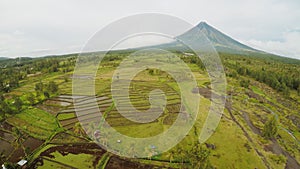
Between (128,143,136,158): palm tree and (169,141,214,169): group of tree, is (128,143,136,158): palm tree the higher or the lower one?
the lower one

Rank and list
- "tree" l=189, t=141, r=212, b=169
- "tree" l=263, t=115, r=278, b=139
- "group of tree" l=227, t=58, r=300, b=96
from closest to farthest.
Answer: "tree" l=189, t=141, r=212, b=169 < "tree" l=263, t=115, r=278, b=139 < "group of tree" l=227, t=58, r=300, b=96

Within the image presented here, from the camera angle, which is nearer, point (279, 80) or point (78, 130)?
point (78, 130)

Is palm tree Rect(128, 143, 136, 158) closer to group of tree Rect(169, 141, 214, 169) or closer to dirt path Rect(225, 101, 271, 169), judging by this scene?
group of tree Rect(169, 141, 214, 169)

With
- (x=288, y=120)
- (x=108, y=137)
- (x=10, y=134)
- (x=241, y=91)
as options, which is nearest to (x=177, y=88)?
(x=241, y=91)

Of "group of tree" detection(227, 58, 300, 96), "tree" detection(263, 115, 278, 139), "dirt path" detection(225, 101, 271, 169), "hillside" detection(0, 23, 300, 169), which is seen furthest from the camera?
"group of tree" detection(227, 58, 300, 96)

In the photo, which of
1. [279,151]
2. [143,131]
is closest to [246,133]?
[279,151]

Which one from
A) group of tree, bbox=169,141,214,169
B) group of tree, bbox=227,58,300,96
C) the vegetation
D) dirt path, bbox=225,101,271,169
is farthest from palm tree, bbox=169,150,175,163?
group of tree, bbox=227,58,300,96

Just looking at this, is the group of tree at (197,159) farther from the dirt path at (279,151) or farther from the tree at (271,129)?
the tree at (271,129)

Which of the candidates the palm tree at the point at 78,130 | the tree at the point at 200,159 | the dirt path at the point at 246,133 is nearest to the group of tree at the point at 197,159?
the tree at the point at 200,159

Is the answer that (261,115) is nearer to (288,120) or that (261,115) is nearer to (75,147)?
(288,120)

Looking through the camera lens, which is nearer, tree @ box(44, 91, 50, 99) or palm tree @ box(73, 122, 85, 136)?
palm tree @ box(73, 122, 85, 136)

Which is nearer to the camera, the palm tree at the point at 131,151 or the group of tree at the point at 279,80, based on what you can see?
the palm tree at the point at 131,151

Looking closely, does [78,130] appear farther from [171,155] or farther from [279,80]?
[279,80]
